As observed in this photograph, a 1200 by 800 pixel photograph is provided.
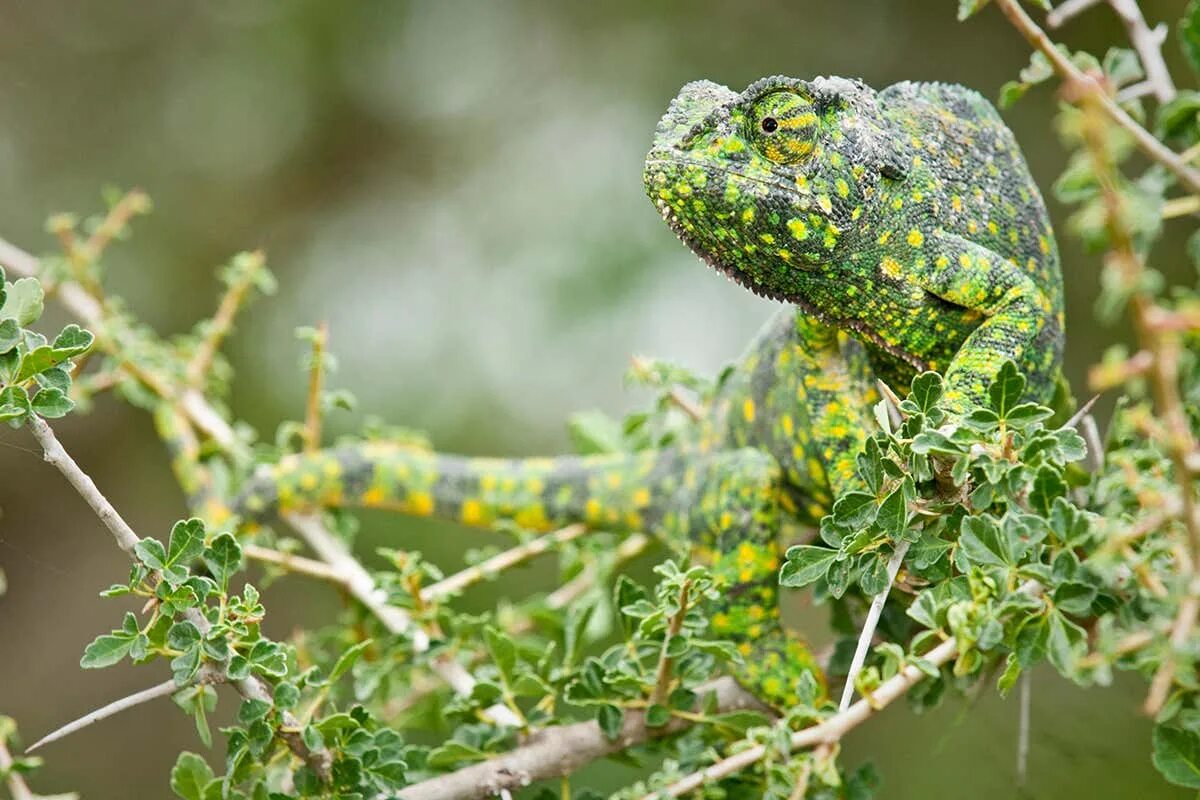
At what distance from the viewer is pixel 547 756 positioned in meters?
2.28

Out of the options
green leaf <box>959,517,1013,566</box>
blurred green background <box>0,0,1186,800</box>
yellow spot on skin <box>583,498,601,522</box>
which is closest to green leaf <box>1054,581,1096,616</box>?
green leaf <box>959,517,1013,566</box>

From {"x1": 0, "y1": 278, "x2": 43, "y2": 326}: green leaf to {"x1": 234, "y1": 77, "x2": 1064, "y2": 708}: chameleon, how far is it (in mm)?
963

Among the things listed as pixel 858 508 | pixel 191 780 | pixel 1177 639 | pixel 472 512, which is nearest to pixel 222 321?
pixel 472 512

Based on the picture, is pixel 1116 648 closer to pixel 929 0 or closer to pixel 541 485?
pixel 541 485

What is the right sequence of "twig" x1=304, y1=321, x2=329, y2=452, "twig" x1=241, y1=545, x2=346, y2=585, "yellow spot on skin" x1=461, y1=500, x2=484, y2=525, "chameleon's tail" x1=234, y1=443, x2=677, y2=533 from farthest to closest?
"yellow spot on skin" x1=461, y1=500, x2=484, y2=525, "chameleon's tail" x1=234, y1=443, x2=677, y2=533, "twig" x1=304, y1=321, x2=329, y2=452, "twig" x1=241, y1=545, x2=346, y2=585

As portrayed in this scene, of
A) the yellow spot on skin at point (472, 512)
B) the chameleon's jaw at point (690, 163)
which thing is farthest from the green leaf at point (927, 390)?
the yellow spot on skin at point (472, 512)

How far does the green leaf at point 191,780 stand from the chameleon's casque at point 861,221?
1.13m

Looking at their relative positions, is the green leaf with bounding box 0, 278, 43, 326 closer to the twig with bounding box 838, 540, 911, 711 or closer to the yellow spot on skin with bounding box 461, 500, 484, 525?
the twig with bounding box 838, 540, 911, 711

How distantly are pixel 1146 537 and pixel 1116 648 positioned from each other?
0.90 ft

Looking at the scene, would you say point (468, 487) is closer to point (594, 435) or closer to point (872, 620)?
point (594, 435)

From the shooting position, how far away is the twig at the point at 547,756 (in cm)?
216

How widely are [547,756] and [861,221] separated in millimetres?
1058

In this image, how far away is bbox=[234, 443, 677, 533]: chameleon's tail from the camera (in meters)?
3.33

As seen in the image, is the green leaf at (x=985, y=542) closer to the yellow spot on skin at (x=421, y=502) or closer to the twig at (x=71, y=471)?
Result: the twig at (x=71, y=471)
